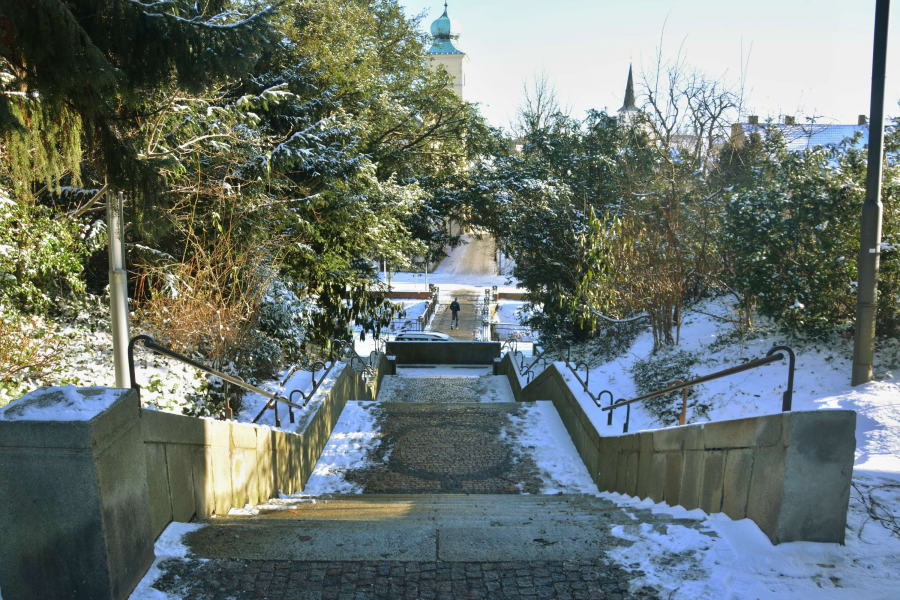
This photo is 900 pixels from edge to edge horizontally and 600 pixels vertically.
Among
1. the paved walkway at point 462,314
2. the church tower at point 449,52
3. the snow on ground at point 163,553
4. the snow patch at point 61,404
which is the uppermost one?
the church tower at point 449,52

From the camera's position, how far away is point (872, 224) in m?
6.52

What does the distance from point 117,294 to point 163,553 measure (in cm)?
288

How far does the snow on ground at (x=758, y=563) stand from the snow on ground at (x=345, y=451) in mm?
3868

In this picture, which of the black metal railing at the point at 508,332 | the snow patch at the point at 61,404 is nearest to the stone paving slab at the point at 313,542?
the snow patch at the point at 61,404

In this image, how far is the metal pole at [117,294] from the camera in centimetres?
533

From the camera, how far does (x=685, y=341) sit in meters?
10.3

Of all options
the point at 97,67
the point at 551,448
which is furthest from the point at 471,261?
the point at 97,67

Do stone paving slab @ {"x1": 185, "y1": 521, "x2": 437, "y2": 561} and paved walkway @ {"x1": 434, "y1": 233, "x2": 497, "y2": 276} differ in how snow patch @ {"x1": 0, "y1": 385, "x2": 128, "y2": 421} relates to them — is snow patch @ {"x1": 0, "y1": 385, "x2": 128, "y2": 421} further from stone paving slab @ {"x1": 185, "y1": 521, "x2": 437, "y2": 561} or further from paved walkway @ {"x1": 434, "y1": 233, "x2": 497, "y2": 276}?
paved walkway @ {"x1": 434, "y1": 233, "x2": 497, "y2": 276}

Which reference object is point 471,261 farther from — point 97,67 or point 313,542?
point 313,542

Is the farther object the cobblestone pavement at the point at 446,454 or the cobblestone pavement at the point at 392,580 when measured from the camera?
the cobblestone pavement at the point at 446,454

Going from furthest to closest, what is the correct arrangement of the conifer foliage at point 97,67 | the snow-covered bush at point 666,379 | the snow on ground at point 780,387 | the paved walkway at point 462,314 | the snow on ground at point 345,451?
the paved walkway at point 462,314, the snow-covered bush at point 666,379, the snow on ground at point 345,451, the snow on ground at point 780,387, the conifer foliage at point 97,67

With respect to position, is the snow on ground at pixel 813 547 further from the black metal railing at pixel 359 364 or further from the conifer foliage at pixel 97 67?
the black metal railing at pixel 359 364

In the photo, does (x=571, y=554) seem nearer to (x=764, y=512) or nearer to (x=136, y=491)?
(x=764, y=512)

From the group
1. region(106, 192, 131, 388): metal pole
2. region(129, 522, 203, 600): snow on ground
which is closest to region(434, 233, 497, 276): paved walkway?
region(106, 192, 131, 388): metal pole
